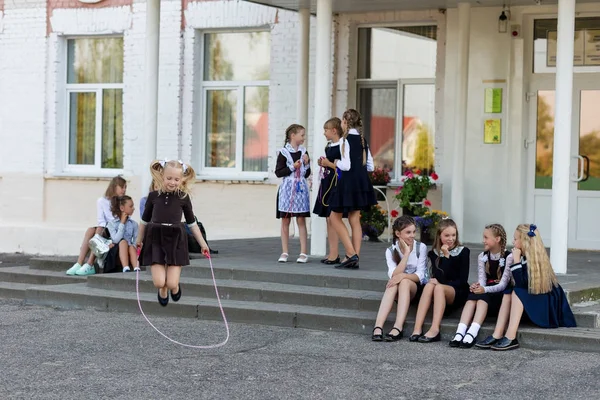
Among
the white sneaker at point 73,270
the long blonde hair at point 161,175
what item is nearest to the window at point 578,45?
the white sneaker at point 73,270

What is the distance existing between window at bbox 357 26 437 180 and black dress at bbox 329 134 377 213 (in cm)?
417

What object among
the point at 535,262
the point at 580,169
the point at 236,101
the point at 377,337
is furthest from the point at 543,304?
the point at 236,101

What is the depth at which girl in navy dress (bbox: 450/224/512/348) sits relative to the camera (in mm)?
8755

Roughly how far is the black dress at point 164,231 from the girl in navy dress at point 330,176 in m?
2.36

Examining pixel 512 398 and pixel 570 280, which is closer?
pixel 512 398

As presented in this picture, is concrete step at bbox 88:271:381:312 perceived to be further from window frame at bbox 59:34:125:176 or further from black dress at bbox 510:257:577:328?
window frame at bbox 59:34:125:176

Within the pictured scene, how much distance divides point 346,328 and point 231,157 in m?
7.67

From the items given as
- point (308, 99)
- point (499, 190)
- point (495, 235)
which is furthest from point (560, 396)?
point (308, 99)

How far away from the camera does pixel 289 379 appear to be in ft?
25.2

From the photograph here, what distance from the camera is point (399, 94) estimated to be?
1547 cm

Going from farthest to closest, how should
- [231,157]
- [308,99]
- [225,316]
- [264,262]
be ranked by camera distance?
[231,157]
[308,99]
[264,262]
[225,316]

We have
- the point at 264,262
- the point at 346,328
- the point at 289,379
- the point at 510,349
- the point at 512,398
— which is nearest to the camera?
the point at 512,398

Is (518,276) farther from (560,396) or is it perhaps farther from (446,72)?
(446,72)

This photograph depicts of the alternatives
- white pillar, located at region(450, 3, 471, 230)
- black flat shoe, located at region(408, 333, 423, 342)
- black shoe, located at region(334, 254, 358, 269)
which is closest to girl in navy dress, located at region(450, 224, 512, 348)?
black flat shoe, located at region(408, 333, 423, 342)
